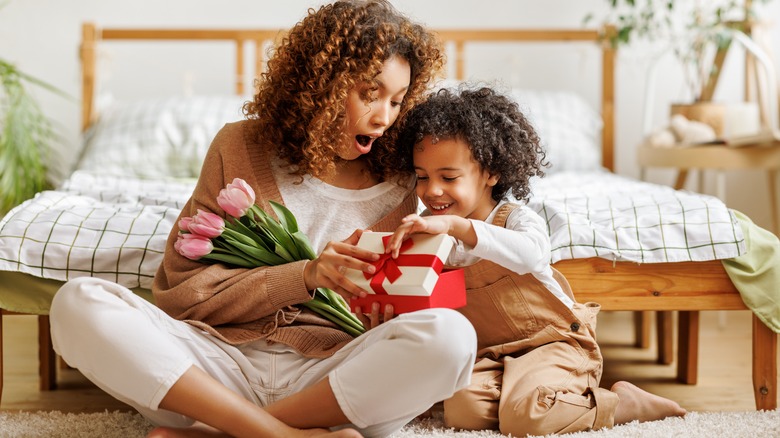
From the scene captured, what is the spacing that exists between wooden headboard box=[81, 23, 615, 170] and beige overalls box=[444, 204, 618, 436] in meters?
1.72

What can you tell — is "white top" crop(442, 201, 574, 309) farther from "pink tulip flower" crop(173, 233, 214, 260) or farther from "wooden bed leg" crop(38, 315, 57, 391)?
"wooden bed leg" crop(38, 315, 57, 391)

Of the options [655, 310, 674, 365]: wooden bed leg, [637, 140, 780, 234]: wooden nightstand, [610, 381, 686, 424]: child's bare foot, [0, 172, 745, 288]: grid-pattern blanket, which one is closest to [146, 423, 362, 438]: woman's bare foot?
[0, 172, 745, 288]: grid-pattern blanket

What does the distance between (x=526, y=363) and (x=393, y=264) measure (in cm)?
35

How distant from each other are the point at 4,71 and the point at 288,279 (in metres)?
1.65

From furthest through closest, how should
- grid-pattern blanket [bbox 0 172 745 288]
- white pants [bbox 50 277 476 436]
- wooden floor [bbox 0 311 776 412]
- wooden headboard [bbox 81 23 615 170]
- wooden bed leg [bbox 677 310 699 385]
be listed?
wooden headboard [bbox 81 23 615 170] → wooden bed leg [bbox 677 310 699 385] → wooden floor [bbox 0 311 776 412] → grid-pattern blanket [bbox 0 172 745 288] → white pants [bbox 50 277 476 436]

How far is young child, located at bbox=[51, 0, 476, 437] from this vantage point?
119cm

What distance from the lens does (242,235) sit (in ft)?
4.39

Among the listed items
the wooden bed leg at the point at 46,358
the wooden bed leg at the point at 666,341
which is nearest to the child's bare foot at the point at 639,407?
the wooden bed leg at the point at 666,341

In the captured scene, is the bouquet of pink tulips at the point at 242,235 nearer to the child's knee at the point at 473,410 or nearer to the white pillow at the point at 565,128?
the child's knee at the point at 473,410

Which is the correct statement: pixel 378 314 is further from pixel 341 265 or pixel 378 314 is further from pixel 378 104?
pixel 378 104

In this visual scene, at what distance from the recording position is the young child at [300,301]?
1.19 meters

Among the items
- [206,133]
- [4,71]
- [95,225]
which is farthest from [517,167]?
[4,71]

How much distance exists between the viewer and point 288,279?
1.30 metres

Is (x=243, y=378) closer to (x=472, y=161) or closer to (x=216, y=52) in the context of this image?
(x=472, y=161)
